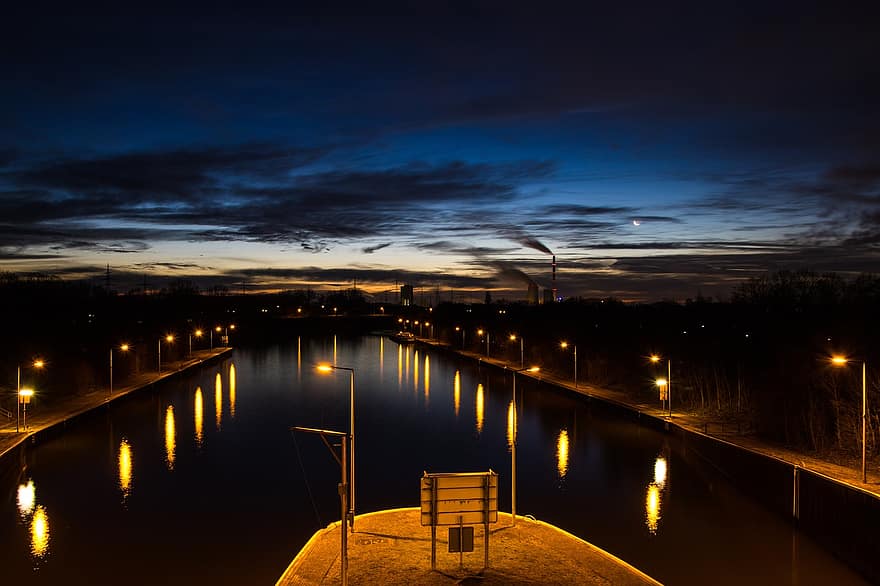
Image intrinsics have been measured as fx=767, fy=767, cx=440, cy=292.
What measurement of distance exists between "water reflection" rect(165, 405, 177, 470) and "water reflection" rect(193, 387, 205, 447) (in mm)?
938

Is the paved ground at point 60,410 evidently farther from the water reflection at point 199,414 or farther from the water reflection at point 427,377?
the water reflection at point 427,377

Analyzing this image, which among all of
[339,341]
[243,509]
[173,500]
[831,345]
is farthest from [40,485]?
[339,341]

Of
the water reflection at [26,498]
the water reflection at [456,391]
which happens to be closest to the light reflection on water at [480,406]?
the water reflection at [456,391]

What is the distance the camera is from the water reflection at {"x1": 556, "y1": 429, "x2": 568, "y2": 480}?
2581cm

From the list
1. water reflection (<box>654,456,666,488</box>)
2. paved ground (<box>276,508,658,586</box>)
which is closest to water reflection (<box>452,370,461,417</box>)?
water reflection (<box>654,456,666,488</box>)

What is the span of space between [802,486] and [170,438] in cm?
2290

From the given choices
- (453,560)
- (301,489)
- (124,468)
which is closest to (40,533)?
(301,489)

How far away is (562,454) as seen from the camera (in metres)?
28.6

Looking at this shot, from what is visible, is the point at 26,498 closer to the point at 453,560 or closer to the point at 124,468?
the point at 124,468

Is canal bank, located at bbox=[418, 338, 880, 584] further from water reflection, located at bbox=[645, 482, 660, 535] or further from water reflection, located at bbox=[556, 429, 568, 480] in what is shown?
water reflection, located at bbox=[556, 429, 568, 480]

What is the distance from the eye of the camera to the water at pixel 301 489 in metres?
16.4

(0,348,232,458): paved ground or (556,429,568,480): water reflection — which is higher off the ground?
(0,348,232,458): paved ground

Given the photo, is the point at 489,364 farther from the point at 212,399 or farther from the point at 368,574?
the point at 368,574

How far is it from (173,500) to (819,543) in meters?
16.5
